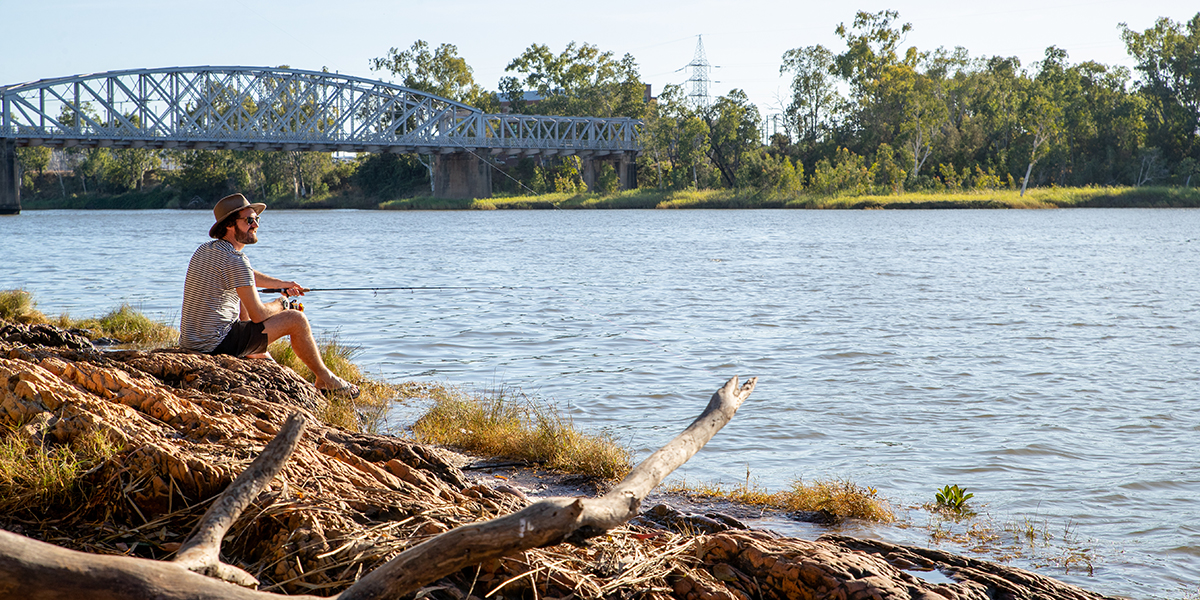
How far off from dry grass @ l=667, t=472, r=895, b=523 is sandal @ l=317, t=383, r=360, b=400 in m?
3.09

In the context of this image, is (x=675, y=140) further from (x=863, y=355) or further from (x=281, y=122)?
(x=863, y=355)

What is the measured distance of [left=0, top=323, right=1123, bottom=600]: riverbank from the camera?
3498 millimetres

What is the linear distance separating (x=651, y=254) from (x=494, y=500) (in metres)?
28.2

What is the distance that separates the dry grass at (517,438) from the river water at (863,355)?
603 millimetres

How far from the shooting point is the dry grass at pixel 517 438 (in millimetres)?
6355

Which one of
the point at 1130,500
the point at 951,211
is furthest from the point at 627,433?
the point at 951,211

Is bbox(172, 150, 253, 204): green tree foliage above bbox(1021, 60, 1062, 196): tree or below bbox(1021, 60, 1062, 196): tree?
below

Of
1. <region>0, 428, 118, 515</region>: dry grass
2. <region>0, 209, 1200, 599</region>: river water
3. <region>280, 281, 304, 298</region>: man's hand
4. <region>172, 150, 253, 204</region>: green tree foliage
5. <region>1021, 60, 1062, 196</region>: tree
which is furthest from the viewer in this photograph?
<region>172, 150, 253, 204</region>: green tree foliage

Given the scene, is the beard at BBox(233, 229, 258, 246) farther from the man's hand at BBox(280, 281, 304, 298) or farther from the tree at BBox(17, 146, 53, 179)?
the tree at BBox(17, 146, 53, 179)

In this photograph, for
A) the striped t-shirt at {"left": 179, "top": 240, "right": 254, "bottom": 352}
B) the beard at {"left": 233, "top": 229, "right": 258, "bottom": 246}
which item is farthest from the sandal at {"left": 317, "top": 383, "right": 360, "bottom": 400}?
the beard at {"left": 233, "top": 229, "right": 258, "bottom": 246}

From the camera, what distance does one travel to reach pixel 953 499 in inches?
241

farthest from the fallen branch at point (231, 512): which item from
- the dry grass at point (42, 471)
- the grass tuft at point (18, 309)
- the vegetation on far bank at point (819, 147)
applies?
the vegetation on far bank at point (819, 147)

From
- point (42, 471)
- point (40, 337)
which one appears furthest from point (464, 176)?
point (42, 471)

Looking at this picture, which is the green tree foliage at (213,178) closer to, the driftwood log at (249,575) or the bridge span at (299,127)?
the bridge span at (299,127)
